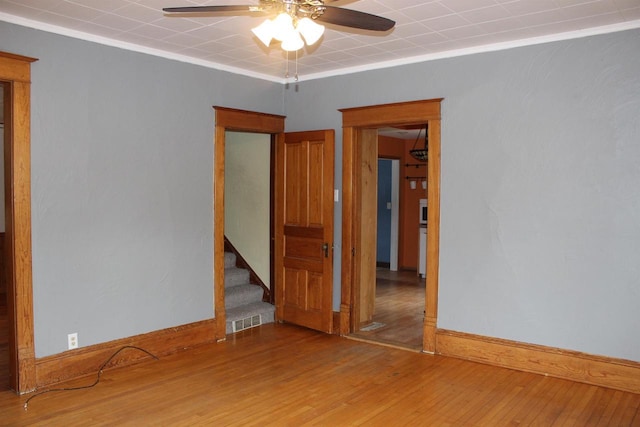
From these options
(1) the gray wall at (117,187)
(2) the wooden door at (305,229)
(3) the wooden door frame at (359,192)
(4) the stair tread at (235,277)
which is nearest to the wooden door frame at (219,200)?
(1) the gray wall at (117,187)

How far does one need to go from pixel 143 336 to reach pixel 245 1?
2944mm

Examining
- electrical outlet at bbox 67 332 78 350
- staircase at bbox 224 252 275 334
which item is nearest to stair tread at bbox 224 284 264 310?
staircase at bbox 224 252 275 334

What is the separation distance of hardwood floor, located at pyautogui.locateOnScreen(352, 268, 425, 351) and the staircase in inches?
44.5

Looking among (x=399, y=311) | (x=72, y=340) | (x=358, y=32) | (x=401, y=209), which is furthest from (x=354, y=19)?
(x=401, y=209)

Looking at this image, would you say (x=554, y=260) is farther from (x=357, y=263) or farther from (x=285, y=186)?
(x=285, y=186)

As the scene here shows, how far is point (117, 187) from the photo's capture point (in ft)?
14.0

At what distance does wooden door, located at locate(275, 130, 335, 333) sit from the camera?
17.4 feet

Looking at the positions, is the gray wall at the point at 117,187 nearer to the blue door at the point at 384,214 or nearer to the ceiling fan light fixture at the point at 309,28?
the ceiling fan light fixture at the point at 309,28

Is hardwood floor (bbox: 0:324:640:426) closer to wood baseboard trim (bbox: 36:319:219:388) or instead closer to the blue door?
wood baseboard trim (bbox: 36:319:219:388)

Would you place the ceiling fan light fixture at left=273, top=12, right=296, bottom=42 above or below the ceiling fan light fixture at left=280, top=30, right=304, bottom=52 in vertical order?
above

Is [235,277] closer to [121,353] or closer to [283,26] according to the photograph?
[121,353]

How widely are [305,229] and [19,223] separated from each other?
8.88 feet

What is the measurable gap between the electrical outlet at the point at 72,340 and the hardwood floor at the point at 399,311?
262 centimetres

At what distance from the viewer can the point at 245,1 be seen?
3336mm
